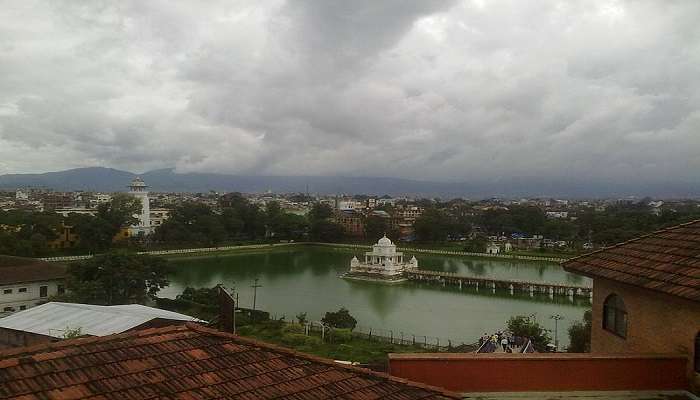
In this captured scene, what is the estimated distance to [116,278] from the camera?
70.1 ft

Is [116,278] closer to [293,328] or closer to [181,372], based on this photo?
[293,328]

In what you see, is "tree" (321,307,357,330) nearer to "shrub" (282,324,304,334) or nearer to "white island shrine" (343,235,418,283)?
"shrub" (282,324,304,334)

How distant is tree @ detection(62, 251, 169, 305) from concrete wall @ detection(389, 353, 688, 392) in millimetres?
18143

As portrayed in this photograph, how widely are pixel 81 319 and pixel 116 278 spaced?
28.0 feet

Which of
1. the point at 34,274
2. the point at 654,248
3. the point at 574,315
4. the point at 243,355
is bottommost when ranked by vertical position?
the point at 574,315

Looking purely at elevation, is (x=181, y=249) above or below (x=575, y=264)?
below

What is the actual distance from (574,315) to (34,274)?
24239 mm

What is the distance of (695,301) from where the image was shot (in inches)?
197

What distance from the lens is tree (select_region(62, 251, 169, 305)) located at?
2059 cm

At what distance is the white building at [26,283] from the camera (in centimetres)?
2006

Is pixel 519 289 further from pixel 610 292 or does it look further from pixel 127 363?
Answer: pixel 127 363

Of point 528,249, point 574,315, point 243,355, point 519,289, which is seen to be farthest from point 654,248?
point 528,249

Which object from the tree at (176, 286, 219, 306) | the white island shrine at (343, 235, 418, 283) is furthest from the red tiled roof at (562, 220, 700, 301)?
the white island shrine at (343, 235, 418, 283)

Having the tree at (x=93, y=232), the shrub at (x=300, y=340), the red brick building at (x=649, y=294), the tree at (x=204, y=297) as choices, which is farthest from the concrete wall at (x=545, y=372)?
the tree at (x=93, y=232)
